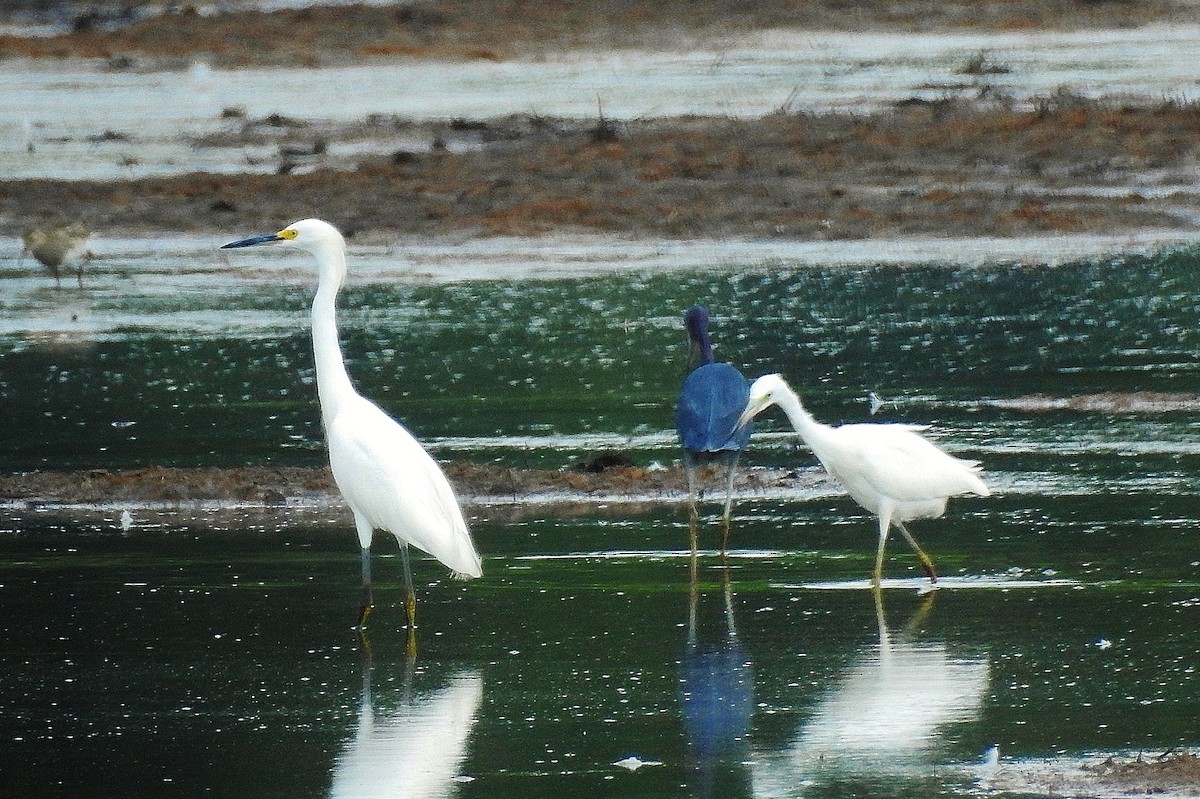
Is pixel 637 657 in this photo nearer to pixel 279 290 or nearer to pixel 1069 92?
pixel 279 290

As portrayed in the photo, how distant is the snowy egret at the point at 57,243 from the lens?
2256 centimetres

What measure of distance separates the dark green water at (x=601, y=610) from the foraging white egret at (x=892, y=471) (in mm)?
297

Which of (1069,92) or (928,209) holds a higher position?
(1069,92)

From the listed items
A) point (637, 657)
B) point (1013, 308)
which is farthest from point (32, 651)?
point (1013, 308)

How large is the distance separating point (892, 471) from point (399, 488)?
221 centimetres

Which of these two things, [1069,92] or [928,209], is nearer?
[928,209]

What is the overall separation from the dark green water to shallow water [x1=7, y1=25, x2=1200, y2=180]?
15.1 m

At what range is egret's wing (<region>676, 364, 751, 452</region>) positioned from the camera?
405 inches

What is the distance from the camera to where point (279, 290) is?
22.0 m

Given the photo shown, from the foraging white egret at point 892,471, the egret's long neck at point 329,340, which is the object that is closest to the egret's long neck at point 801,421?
the foraging white egret at point 892,471

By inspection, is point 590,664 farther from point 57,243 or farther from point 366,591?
point 57,243

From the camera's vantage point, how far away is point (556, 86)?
3319cm

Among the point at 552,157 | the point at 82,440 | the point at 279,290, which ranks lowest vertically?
the point at 82,440

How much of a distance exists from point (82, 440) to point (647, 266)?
9.81 metres
